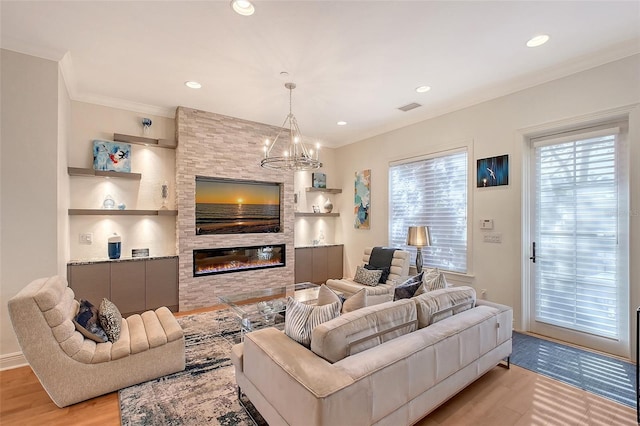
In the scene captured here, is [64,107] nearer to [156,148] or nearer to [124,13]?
[156,148]

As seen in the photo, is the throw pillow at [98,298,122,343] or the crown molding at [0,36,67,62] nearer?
the throw pillow at [98,298,122,343]

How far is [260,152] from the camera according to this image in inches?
208

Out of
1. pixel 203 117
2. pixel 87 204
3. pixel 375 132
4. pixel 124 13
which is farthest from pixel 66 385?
pixel 375 132

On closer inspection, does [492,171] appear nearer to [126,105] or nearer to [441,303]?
[441,303]

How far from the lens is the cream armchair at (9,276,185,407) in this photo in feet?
6.88

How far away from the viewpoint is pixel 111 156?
4.19m

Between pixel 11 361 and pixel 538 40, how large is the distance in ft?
19.2

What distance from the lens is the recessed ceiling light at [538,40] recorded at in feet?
8.87

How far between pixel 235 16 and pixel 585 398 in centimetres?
415

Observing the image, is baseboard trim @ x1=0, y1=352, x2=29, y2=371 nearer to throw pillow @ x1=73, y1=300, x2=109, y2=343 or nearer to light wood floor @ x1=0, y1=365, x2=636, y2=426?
light wood floor @ x1=0, y1=365, x2=636, y2=426

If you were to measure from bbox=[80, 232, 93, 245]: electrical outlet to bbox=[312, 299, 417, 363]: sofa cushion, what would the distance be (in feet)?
12.9

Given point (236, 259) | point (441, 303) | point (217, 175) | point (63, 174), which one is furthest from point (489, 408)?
point (63, 174)

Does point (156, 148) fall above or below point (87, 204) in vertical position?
above

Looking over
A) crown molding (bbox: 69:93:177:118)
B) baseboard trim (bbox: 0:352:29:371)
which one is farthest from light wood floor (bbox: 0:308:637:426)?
crown molding (bbox: 69:93:177:118)
